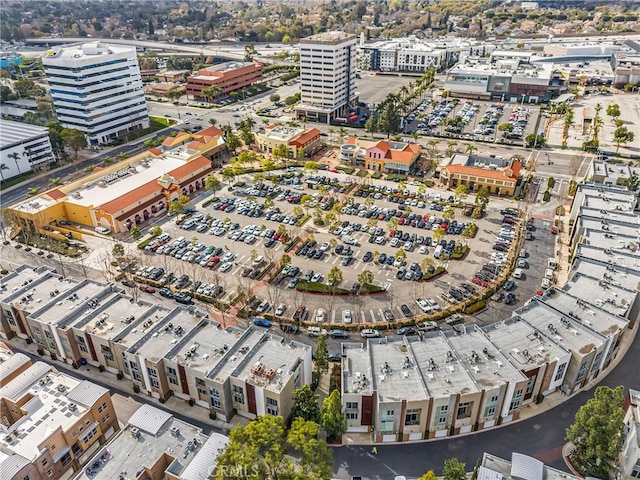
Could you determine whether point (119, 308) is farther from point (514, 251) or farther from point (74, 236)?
point (514, 251)

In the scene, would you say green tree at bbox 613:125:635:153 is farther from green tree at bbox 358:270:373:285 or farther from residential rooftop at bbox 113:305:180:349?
residential rooftop at bbox 113:305:180:349

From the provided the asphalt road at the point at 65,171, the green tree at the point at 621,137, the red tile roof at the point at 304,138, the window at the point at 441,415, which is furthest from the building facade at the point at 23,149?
the green tree at the point at 621,137

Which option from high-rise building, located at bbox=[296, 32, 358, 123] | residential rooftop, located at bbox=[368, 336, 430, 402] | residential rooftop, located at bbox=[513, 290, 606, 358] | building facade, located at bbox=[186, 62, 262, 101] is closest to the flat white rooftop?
residential rooftop, located at bbox=[368, 336, 430, 402]

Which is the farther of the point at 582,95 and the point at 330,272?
the point at 582,95

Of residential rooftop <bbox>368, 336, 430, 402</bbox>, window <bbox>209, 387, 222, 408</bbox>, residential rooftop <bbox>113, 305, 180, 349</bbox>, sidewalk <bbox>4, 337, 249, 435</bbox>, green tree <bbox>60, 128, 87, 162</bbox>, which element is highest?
green tree <bbox>60, 128, 87, 162</bbox>

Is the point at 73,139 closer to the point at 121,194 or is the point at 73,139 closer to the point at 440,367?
the point at 121,194

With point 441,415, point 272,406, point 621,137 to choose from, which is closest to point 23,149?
point 272,406

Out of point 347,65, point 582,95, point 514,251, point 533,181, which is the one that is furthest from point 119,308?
point 582,95
